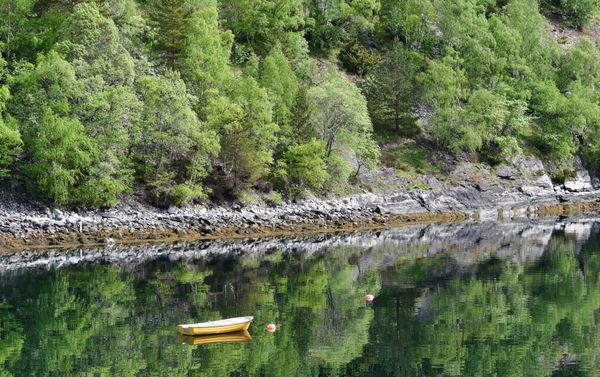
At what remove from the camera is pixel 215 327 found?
32.9 meters

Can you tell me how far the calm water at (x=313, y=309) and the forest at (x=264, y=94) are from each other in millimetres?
10913

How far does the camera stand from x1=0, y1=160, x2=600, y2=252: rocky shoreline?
6131 cm

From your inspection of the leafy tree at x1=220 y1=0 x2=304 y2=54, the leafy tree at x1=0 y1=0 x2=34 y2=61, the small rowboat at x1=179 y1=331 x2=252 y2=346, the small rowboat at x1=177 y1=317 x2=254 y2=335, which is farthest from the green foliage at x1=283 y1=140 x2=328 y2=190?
the small rowboat at x1=179 y1=331 x2=252 y2=346

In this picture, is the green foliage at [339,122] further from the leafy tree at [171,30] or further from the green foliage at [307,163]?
the leafy tree at [171,30]

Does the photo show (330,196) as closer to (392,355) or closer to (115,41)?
(115,41)

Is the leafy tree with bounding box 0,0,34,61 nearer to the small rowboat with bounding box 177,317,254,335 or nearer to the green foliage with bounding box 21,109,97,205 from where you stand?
the green foliage with bounding box 21,109,97,205

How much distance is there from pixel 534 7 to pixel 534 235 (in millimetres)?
59793

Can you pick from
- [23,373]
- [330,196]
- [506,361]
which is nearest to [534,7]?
[330,196]

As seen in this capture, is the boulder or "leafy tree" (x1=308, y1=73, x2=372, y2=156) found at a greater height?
"leafy tree" (x1=308, y1=73, x2=372, y2=156)

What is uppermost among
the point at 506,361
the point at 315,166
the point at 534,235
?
the point at 506,361

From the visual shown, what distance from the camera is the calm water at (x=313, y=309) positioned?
97.0 feet

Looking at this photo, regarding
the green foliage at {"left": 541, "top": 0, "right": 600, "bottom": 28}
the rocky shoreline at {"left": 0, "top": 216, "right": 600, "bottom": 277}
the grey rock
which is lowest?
the grey rock

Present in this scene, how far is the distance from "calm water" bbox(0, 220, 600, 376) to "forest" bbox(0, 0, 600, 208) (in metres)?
10.9

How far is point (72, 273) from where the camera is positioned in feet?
160
